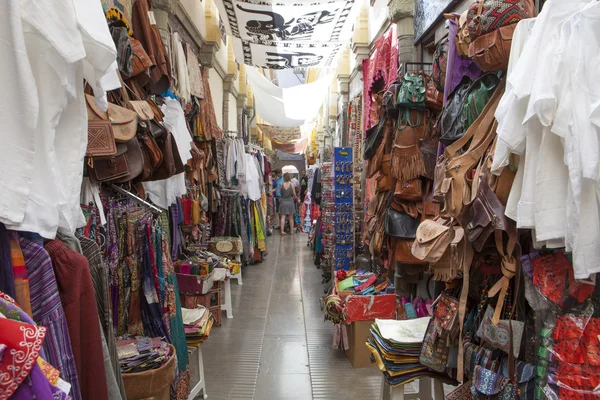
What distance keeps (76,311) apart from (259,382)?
2.40 m

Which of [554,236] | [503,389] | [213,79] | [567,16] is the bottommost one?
[503,389]

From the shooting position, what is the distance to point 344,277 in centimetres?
449

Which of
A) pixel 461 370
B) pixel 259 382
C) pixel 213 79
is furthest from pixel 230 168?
pixel 461 370

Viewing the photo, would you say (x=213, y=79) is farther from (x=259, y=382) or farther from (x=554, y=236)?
(x=554, y=236)

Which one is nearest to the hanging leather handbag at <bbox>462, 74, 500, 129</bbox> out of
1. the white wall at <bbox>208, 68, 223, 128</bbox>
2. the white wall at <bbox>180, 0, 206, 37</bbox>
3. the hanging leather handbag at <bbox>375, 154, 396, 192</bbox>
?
the hanging leather handbag at <bbox>375, 154, 396, 192</bbox>

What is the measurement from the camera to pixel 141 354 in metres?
2.17

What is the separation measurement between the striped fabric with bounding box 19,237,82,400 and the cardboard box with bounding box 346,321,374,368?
2.72 m

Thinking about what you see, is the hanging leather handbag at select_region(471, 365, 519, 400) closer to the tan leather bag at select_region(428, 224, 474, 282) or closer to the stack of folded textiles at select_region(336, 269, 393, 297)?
the tan leather bag at select_region(428, 224, 474, 282)

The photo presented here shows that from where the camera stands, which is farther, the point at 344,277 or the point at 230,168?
the point at 230,168

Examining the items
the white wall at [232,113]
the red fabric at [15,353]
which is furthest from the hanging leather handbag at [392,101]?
the white wall at [232,113]

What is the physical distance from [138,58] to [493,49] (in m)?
1.95

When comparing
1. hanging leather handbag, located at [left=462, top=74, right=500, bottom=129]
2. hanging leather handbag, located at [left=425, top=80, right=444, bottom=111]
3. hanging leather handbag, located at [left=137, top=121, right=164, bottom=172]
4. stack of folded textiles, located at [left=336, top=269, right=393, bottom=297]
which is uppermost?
hanging leather handbag, located at [left=425, top=80, right=444, bottom=111]

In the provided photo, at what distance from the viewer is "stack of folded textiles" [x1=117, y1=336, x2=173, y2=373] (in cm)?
209

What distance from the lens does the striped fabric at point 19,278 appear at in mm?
1176
